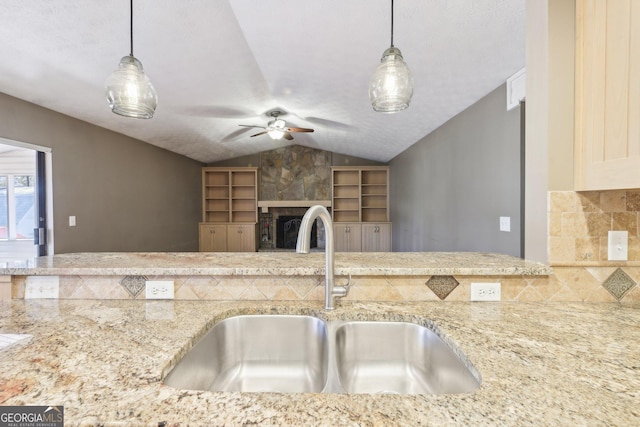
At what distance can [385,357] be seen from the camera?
1.04 m

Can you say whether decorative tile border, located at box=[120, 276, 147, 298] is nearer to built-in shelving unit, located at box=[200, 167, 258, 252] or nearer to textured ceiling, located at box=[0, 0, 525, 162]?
textured ceiling, located at box=[0, 0, 525, 162]

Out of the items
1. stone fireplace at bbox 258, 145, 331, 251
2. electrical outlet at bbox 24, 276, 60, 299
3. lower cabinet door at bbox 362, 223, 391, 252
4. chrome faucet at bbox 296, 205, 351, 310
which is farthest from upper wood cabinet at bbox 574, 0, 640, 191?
stone fireplace at bbox 258, 145, 331, 251

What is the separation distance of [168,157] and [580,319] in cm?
583

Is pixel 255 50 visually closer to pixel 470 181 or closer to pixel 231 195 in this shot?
pixel 470 181

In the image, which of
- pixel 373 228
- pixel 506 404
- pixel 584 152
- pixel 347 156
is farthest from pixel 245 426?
pixel 347 156

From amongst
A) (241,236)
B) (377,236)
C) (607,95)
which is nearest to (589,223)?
(607,95)

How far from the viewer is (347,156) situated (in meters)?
6.96

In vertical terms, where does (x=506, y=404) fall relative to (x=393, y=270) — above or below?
below

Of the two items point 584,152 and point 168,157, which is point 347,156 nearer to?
point 168,157

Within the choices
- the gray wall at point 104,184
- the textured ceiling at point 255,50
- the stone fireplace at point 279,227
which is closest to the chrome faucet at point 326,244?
the textured ceiling at point 255,50

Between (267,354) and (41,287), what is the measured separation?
992mm

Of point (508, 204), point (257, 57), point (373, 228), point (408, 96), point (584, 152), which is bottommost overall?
point (373, 228)

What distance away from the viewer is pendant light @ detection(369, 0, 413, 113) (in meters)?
1.35

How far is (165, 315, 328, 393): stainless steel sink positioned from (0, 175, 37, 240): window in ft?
14.8
